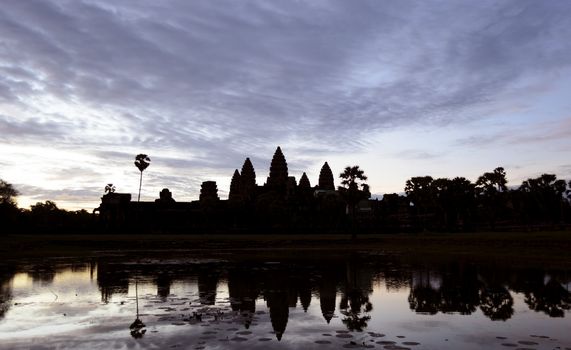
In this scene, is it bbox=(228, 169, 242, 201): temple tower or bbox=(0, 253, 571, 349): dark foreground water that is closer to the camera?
bbox=(0, 253, 571, 349): dark foreground water

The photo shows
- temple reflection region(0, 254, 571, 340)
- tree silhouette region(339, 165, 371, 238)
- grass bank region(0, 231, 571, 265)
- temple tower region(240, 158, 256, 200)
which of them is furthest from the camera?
temple tower region(240, 158, 256, 200)

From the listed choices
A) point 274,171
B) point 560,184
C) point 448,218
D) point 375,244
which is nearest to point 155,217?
point 274,171

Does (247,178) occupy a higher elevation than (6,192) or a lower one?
higher

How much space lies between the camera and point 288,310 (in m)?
14.1

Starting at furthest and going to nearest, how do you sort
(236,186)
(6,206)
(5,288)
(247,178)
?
1. (236,186)
2. (247,178)
3. (6,206)
4. (5,288)

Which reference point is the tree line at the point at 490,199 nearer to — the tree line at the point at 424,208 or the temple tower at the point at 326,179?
the tree line at the point at 424,208

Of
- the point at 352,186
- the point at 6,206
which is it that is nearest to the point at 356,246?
the point at 352,186

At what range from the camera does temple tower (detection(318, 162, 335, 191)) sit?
6688 inches

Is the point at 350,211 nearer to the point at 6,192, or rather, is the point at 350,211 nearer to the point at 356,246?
the point at 356,246

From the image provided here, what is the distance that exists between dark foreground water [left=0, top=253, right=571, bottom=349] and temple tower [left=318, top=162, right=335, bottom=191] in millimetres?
145393

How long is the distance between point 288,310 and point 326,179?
158 meters

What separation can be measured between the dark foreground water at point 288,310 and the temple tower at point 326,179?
477ft

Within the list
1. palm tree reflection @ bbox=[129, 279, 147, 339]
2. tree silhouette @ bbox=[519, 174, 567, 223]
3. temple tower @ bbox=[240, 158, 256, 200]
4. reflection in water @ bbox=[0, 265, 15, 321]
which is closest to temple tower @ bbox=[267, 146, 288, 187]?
temple tower @ bbox=[240, 158, 256, 200]

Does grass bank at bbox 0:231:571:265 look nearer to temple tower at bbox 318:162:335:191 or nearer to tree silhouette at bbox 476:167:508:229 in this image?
tree silhouette at bbox 476:167:508:229
